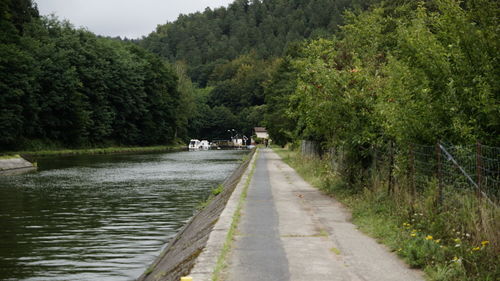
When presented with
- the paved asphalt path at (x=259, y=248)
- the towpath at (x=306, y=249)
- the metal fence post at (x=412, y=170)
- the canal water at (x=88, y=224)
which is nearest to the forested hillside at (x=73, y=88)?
the canal water at (x=88, y=224)

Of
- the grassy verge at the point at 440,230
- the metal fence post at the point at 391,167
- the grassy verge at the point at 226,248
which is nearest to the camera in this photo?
the grassy verge at the point at 440,230

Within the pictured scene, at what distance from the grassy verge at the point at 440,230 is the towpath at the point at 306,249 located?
0.28m

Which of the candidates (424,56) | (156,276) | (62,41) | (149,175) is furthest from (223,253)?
(62,41)

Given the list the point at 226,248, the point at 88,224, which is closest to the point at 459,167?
the point at 226,248

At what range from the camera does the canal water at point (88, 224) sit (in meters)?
13.0

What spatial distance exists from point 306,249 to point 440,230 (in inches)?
92.6

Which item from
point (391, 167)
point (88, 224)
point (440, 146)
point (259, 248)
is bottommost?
point (88, 224)

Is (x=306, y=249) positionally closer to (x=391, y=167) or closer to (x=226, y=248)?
(x=226, y=248)

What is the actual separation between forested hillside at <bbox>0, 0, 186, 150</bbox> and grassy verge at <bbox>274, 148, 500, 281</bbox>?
59150 mm

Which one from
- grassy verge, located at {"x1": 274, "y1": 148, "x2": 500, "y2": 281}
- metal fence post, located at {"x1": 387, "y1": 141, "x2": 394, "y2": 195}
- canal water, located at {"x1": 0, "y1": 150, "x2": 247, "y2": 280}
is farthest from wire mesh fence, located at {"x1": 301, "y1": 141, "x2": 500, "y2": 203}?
canal water, located at {"x1": 0, "y1": 150, "x2": 247, "y2": 280}

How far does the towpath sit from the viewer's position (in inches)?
343

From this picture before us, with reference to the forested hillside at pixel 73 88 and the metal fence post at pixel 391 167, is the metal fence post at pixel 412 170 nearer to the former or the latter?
the metal fence post at pixel 391 167

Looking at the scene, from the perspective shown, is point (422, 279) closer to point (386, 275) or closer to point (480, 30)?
point (386, 275)

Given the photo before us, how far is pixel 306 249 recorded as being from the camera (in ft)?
34.6
